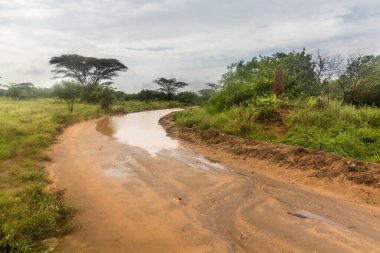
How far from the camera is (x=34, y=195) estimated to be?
6.54 meters

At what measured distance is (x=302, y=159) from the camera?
881 centimetres

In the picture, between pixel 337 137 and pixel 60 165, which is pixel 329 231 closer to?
pixel 337 137

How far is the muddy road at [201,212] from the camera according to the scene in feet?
16.4

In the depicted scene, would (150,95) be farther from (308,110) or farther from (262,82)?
(308,110)

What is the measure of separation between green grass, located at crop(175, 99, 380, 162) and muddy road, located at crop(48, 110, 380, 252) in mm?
2171

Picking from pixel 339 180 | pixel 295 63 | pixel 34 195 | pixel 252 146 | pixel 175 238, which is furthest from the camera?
pixel 295 63

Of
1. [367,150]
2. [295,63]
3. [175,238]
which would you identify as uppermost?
[295,63]

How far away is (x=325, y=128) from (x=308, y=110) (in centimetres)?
157

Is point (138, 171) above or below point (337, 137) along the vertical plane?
below

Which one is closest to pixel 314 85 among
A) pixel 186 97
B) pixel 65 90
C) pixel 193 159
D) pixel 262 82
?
pixel 262 82

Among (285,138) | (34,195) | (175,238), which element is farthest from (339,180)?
(34,195)

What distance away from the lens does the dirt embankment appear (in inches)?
292

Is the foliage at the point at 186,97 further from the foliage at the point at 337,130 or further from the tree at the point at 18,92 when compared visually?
the foliage at the point at 337,130

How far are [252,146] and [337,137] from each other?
2586 mm
